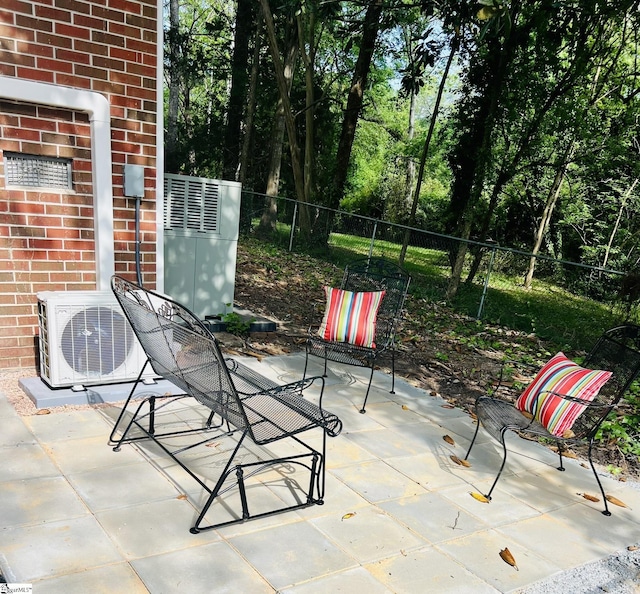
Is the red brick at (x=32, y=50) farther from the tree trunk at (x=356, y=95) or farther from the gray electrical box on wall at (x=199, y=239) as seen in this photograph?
the tree trunk at (x=356, y=95)

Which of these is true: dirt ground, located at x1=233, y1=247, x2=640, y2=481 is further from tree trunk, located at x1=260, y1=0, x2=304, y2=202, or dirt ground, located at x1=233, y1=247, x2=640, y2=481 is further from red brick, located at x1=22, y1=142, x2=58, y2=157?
tree trunk, located at x1=260, y1=0, x2=304, y2=202

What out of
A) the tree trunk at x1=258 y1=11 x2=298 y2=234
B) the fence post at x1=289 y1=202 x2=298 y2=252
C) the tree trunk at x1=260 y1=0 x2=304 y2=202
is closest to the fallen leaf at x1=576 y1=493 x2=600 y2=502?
the tree trunk at x1=260 y1=0 x2=304 y2=202

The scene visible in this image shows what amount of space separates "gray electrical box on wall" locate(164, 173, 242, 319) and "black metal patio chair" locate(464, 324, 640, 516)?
3401 millimetres

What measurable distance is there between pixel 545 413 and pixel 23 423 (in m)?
3.34

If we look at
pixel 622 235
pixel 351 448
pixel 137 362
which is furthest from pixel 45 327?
pixel 622 235

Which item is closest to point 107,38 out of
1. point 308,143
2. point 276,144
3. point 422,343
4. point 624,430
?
Answer: point 422,343

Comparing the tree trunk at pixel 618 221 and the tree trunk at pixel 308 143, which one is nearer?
the tree trunk at pixel 308 143

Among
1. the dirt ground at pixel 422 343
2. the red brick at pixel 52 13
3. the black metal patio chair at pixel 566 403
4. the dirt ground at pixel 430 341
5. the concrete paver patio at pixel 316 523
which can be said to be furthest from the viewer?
the dirt ground at pixel 430 341

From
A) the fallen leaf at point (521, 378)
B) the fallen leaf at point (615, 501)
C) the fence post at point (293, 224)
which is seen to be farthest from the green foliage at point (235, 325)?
the fence post at point (293, 224)

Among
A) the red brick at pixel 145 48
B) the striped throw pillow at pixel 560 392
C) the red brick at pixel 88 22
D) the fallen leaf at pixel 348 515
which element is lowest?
the fallen leaf at pixel 348 515

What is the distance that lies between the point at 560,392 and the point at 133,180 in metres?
3.49

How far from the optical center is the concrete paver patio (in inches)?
90.6

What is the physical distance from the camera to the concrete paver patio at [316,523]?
230 centimetres

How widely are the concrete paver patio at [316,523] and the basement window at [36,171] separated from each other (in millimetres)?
1626
